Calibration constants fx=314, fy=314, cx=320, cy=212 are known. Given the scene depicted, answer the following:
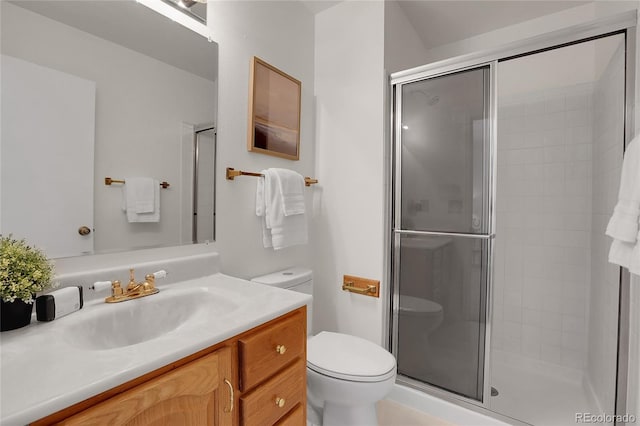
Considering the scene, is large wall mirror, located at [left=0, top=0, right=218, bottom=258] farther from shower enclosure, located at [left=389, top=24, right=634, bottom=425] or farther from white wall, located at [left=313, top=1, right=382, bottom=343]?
shower enclosure, located at [left=389, top=24, right=634, bottom=425]

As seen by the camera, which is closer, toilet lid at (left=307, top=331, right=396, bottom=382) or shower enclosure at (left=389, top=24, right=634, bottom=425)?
toilet lid at (left=307, top=331, right=396, bottom=382)

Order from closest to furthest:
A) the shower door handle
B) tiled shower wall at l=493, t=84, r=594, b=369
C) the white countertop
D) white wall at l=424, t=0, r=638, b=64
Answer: the white countertop, the shower door handle, white wall at l=424, t=0, r=638, b=64, tiled shower wall at l=493, t=84, r=594, b=369

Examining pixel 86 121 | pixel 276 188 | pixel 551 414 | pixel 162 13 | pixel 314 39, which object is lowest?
pixel 551 414

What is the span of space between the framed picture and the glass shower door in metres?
0.60

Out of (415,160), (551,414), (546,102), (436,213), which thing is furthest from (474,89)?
(551,414)

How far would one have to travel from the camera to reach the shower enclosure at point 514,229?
1.58 meters

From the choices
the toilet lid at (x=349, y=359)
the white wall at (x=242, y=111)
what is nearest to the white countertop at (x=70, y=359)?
the toilet lid at (x=349, y=359)

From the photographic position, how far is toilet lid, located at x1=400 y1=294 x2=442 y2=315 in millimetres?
1781

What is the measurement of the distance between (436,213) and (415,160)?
1.06 feet

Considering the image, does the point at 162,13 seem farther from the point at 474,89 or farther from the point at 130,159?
the point at 474,89

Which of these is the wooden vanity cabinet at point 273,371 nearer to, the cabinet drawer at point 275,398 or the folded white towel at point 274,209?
the cabinet drawer at point 275,398

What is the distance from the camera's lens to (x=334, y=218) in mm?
2002

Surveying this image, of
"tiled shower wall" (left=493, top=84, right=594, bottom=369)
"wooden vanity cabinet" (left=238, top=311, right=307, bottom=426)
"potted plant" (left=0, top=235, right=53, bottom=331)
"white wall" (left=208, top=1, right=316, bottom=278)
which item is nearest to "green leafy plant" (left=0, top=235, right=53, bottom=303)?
"potted plant" (left=0, top=235, right=53, bottom=331)

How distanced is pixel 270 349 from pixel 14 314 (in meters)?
0.63
